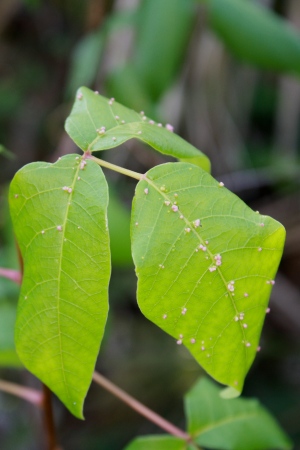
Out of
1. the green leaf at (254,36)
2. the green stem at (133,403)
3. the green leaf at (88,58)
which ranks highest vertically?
the green leaf at (254,36)

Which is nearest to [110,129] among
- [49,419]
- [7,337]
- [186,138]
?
[49,419]

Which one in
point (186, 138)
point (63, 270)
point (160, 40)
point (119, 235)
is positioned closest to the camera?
point (63, 270)

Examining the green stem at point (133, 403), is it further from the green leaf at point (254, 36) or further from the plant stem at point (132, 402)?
the green leaf at point (254, 36)

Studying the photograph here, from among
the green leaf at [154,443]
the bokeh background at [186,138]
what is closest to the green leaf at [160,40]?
the bokeh background at [186,138]

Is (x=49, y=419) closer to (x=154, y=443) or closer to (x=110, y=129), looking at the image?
(x=154, y=443)

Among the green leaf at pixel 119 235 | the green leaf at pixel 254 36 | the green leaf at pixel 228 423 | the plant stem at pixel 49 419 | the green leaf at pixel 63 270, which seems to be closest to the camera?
the green leaf at pixel 63 270

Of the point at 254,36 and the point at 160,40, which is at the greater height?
the point at 254,36

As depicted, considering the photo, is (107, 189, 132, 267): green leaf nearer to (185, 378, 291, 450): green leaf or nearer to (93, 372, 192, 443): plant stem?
(185, 378, 291, 450): green leaf
